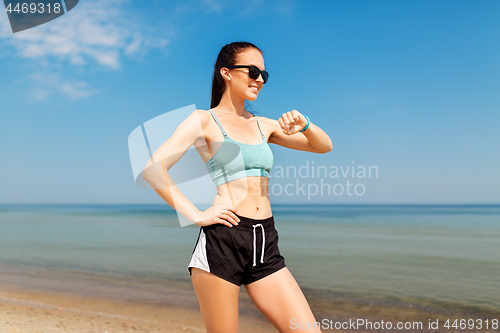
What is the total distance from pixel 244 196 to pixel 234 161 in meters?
0.21

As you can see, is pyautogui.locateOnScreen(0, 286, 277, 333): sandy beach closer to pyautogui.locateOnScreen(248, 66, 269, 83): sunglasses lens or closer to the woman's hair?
the woman's hair

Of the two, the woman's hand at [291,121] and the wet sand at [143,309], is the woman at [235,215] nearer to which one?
the woman's hand at [291,121]

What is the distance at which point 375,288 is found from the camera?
27.3 ft

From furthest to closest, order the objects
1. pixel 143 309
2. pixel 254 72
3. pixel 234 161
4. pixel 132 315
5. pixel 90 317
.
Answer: pixel 143 309
pixel 132 315
pixel 90 317
pixel 254 72
pixel 234 161

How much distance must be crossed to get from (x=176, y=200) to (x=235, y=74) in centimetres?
88

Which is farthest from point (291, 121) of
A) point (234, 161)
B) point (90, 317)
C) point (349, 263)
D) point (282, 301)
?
point (349, 263)

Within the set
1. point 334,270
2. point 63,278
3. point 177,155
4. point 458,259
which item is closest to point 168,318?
point 63,278

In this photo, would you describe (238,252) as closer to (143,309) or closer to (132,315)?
(132,315)

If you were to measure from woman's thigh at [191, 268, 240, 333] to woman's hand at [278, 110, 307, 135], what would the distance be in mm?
938

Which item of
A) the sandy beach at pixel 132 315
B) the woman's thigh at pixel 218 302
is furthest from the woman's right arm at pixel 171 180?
the sandy beach at pixel 132 315

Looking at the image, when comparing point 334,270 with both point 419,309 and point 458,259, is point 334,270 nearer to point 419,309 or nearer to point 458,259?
point 419,309

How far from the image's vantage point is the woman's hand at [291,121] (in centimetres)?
221

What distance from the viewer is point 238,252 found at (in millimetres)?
2121

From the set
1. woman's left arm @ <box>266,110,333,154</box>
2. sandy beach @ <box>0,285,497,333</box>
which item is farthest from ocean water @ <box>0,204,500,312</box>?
woman's left arm @ <box>266,110,333,154</box>
